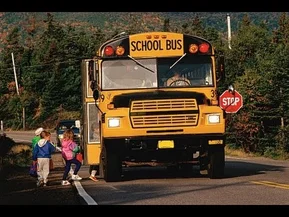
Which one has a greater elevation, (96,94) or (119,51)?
(119,51)

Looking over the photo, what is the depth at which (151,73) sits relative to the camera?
54.4 feet

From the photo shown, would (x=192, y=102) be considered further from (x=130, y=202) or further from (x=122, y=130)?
(x=130, y=202)

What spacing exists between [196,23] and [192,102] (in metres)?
74.2

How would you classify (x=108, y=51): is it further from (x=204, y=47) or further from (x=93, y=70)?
(x=204, y=47)

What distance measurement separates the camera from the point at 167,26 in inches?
3620

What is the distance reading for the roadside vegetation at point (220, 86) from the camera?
39.4 meters

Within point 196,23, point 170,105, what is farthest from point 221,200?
point 196,23

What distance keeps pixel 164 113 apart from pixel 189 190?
238 centimetres

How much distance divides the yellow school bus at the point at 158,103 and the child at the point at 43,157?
123cm

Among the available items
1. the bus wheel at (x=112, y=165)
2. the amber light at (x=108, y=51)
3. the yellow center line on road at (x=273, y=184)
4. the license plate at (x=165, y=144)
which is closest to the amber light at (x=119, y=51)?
the amber light at (x=108, y=51)

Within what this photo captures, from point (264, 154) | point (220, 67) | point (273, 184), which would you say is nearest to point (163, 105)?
point (220, 67)

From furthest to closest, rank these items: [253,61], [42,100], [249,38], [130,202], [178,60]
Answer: [42,100]
[249,38]
[253,61]
[178,60]
[130,202]

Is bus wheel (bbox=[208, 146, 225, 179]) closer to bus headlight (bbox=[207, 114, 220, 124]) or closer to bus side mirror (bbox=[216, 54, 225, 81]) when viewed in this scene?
bus headlight (bbox=[207, 114, 220, 124])

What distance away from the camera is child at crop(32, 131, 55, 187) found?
16.2 meters
